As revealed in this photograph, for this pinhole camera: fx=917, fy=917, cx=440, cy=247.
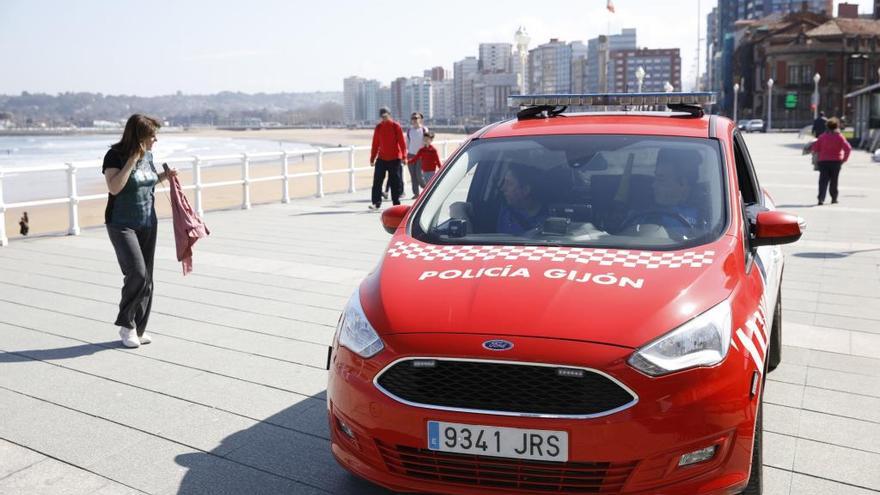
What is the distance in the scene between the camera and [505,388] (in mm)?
3338

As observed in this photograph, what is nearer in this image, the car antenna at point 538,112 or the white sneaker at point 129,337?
the car antenna at point 538,112

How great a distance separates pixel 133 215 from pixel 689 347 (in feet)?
14.5

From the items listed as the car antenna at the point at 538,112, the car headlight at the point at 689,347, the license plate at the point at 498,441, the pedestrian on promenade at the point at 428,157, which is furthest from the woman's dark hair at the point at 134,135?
the pedestrian on promenade at the point at 428,157

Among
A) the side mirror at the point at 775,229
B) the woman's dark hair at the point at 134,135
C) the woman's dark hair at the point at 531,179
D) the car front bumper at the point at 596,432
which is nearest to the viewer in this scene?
the car front bumper at the point at 596,432

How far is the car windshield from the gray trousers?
2.68 m

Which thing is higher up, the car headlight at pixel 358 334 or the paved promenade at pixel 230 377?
the car headlight at pixel 358 334

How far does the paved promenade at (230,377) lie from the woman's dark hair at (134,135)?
55.7 inches

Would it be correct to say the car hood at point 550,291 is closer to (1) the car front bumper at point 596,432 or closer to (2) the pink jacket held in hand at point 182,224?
(1) the car front bumper at point 596,432

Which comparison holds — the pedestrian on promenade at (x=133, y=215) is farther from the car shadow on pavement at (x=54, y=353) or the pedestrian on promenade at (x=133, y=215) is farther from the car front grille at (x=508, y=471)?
the car front grille at (x=508, y=471)

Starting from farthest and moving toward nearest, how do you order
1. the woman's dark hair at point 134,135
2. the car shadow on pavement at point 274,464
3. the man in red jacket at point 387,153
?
the man in red jacket at point 387,153, the woman's dark hair at point 134,135, the car shadow on pavement at point 274,464

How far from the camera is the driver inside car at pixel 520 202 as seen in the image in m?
4.54

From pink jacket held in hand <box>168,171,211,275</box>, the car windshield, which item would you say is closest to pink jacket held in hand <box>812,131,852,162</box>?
pink jacket held in hand <box>168,171,211,275</box>

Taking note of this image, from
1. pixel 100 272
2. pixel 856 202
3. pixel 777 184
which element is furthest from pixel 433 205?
pixel 777 184

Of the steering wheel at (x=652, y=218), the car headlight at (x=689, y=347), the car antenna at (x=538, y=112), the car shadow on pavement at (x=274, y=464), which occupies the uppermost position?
the car antenna at (x=538, y=112)
